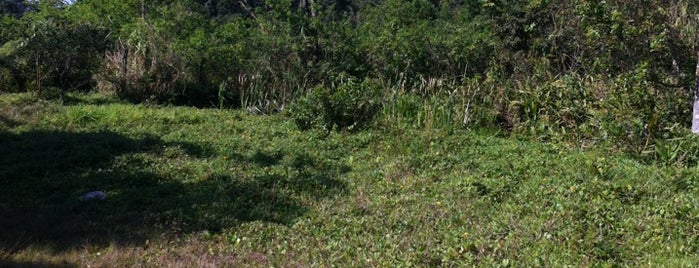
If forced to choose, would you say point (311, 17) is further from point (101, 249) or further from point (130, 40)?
point (101, 249)

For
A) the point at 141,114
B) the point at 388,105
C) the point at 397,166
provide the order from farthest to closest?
the point at 141,114 → the point at 388,105 → the point at 397,166

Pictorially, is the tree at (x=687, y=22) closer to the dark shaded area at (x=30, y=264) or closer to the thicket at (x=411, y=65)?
the thicket at (x=411, y=65)

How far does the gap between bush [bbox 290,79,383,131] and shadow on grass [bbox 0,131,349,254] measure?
1.50 metres

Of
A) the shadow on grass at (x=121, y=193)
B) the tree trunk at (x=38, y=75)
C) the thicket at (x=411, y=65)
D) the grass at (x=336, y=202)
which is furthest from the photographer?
the tree trunk at (x=38, y=75)

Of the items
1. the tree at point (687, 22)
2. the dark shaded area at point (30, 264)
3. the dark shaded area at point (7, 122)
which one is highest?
the tree at point (687, 22)

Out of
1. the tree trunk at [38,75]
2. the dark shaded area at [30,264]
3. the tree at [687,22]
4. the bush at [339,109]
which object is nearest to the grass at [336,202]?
the dark shaded area at [30,264]

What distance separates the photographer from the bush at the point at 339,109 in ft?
29.4

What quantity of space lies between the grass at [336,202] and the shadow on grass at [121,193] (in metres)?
0.02

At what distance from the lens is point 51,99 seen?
10.8 metres

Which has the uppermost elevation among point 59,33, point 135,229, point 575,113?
point 59,33

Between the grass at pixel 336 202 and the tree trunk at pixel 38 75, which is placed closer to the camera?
the grass at pixel 336 202

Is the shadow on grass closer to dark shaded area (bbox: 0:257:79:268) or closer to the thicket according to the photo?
dark shaded area (bbox: 0:257:79:268)

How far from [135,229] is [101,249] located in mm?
477

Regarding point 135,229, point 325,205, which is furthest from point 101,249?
point 325,205
